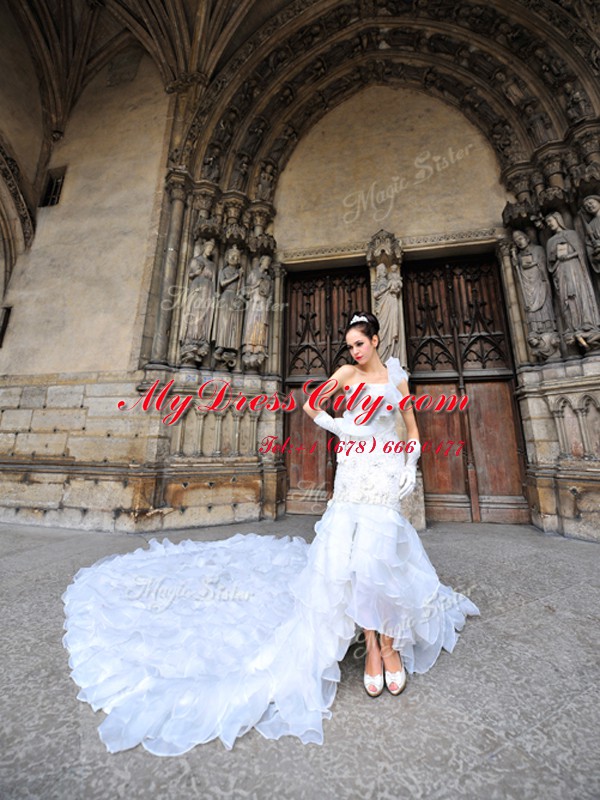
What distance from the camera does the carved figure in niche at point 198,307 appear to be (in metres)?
4.84

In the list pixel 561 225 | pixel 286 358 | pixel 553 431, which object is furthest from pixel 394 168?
pixel 553 431

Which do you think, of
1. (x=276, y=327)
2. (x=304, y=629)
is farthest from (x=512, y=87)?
(x=304, y=629)

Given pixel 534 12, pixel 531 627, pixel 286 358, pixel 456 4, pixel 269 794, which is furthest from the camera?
pixel 286 358

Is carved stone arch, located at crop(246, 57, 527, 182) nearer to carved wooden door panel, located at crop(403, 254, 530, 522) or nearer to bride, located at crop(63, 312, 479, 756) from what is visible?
carved wooden door panel, located at crop(403, 254, 530, 522)

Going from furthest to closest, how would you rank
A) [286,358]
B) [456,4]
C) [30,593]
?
[286,358]
[456,4]
[30,593]

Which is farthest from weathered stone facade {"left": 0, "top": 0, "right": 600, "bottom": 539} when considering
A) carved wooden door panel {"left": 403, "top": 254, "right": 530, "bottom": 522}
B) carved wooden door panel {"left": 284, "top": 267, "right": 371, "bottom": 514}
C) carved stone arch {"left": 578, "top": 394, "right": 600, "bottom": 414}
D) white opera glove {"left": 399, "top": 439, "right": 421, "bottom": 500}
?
white opera glove {"left": 399, "top": 439, "right": 421, "bottom": 500}

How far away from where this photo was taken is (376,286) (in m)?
5.16

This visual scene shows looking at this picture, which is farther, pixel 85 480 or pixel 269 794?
pixel 85 480

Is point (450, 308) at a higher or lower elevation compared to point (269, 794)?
higher

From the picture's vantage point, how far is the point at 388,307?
4.99 metres

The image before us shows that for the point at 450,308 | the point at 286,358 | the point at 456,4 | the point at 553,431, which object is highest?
the point at 456,4

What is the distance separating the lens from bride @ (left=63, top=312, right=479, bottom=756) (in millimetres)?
1158

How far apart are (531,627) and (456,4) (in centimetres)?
858

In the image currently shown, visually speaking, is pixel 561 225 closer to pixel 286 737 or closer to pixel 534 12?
pixel 534 12
